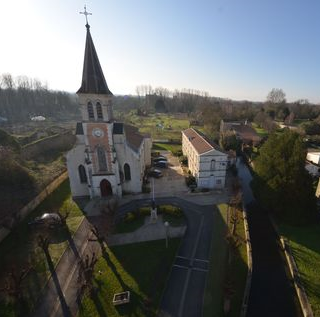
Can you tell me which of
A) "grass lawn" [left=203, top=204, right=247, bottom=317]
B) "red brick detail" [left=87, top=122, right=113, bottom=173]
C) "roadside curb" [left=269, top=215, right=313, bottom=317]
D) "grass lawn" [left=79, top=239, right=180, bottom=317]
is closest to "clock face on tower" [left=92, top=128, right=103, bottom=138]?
"red brick detail" [left=87, top=122, right=113, bottom=173]

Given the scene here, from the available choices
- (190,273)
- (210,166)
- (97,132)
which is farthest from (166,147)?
(190,273)

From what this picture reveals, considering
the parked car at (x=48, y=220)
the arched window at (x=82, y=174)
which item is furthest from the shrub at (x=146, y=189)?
the parked car at (x=48, y=220)

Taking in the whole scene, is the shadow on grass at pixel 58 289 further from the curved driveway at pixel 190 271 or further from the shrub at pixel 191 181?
the shrub at pixel 191 181

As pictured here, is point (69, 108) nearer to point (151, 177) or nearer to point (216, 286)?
point (151, 177)

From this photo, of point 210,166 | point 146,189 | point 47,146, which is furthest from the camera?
point 47,146

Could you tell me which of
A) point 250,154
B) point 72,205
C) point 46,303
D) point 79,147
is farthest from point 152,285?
point 250,154

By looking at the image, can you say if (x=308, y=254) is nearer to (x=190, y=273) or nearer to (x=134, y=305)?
(x=190, y=273)
